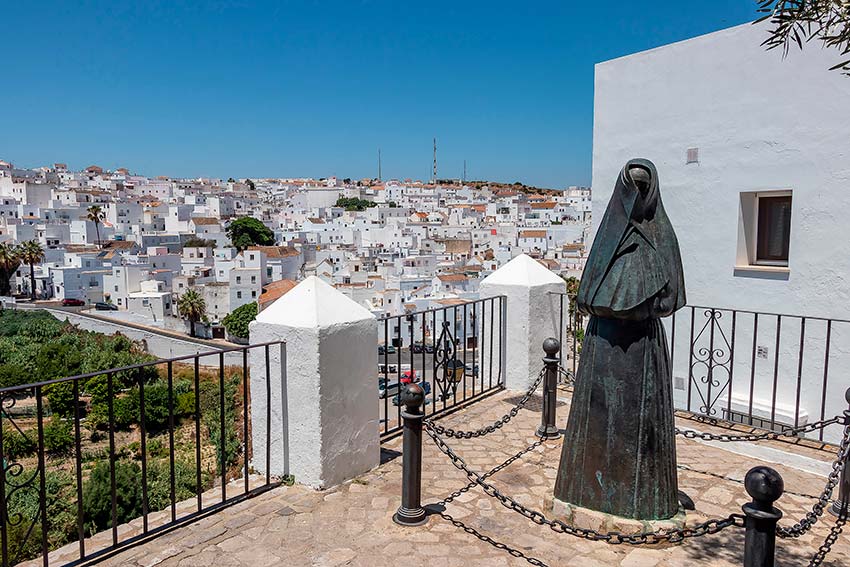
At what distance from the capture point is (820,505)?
3.20 metres

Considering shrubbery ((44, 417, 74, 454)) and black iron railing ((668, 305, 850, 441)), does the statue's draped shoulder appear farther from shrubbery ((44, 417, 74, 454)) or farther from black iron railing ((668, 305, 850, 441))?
shrubbery ((44, 417, 74, 454))

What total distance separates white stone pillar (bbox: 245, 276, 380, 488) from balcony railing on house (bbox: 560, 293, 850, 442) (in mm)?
3035

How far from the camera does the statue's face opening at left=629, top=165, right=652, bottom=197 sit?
134 inches

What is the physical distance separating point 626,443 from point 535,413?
8.88ft

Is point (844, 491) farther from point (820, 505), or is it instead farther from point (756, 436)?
point (820, 505)

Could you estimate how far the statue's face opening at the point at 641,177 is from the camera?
3395 mm

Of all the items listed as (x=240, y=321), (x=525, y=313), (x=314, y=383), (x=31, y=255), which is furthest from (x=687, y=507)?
(x=31, y=255)

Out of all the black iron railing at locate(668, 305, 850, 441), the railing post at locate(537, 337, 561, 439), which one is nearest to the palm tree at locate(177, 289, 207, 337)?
the black iron railing at locate(668, 305, 850, 441)

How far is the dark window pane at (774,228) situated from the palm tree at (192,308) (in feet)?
153

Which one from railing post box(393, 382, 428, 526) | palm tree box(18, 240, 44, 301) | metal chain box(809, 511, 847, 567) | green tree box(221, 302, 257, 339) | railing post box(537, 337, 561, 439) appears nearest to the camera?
metal chain box(809, 511, 847, 567)

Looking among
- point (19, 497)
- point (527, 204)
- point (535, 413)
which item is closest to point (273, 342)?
point (535, 413)

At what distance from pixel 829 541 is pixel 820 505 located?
2.33 feet

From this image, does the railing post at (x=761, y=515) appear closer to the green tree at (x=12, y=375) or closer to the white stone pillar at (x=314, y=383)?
the white stone pillar at (x=314, y=383)

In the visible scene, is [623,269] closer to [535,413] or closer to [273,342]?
[273,342]
